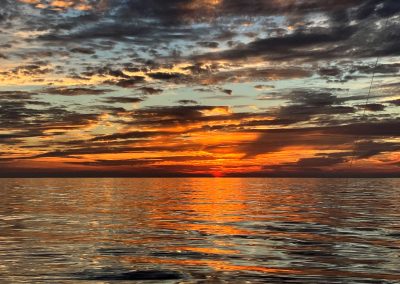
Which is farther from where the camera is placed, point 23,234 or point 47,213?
point 47,213

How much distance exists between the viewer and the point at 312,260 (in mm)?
22703

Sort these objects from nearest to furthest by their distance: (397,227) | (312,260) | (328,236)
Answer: (312,260) < (328,236) < (397,227)

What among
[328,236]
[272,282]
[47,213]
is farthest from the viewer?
[47,213]

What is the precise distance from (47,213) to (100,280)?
101 ft

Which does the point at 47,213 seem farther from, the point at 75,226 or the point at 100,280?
the point at 100,280

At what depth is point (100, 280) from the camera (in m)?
18.5

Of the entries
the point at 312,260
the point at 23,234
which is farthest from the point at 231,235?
the point at 23,234

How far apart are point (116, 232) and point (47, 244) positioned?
6604mm

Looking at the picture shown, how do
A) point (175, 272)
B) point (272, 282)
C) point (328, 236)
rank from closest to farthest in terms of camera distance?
1. point (272, 282)
2. point (175, 272)
3. point (328, 236)

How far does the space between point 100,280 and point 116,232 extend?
14.6m

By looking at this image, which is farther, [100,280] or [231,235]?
[231,235]

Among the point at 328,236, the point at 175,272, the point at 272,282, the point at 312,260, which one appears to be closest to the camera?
the point at 272,282

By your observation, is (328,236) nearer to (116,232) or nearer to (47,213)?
(116,232)

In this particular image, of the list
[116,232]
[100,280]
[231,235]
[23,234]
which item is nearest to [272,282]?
[100,280]
